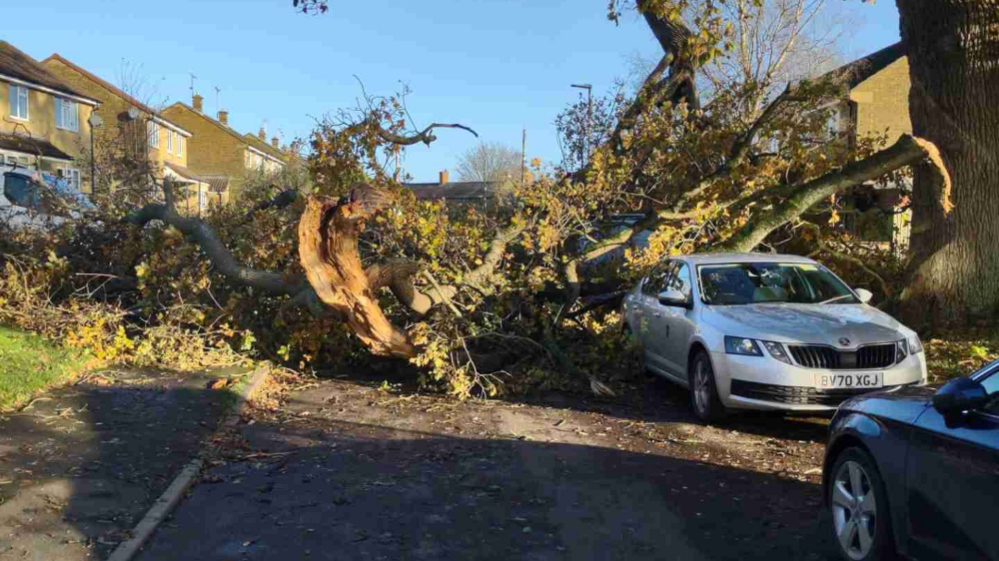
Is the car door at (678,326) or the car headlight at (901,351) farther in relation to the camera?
the car door at (678,326)

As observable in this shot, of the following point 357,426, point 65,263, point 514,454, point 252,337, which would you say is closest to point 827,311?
point 514,454

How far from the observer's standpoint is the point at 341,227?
8.88 meters

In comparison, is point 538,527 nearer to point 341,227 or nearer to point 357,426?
point 357,426

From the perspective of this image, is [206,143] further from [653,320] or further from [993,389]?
[993,389]

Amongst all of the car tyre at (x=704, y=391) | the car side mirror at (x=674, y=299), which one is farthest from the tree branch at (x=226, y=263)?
the car tyre at (x=704, y=391)

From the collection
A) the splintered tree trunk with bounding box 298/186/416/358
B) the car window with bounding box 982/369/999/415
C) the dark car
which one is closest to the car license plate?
the dark car

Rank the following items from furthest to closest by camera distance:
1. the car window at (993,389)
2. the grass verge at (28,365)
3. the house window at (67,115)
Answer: the house window at (67,115), the grass verge at (28,365), the car window at (993,389)

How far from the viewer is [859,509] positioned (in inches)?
180

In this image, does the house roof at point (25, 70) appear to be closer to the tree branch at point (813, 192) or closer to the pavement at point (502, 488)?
the tree branch at point (813, 192)

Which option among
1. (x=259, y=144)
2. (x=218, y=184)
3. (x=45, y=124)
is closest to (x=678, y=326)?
(x=218, y=184)

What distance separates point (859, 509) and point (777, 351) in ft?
9.96

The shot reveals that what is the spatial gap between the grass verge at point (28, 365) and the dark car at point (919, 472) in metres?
6.89

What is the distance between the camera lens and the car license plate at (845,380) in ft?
24.0

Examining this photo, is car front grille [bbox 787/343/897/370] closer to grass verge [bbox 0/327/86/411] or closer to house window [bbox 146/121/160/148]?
grass verge [bbox 0/327/86/411]
